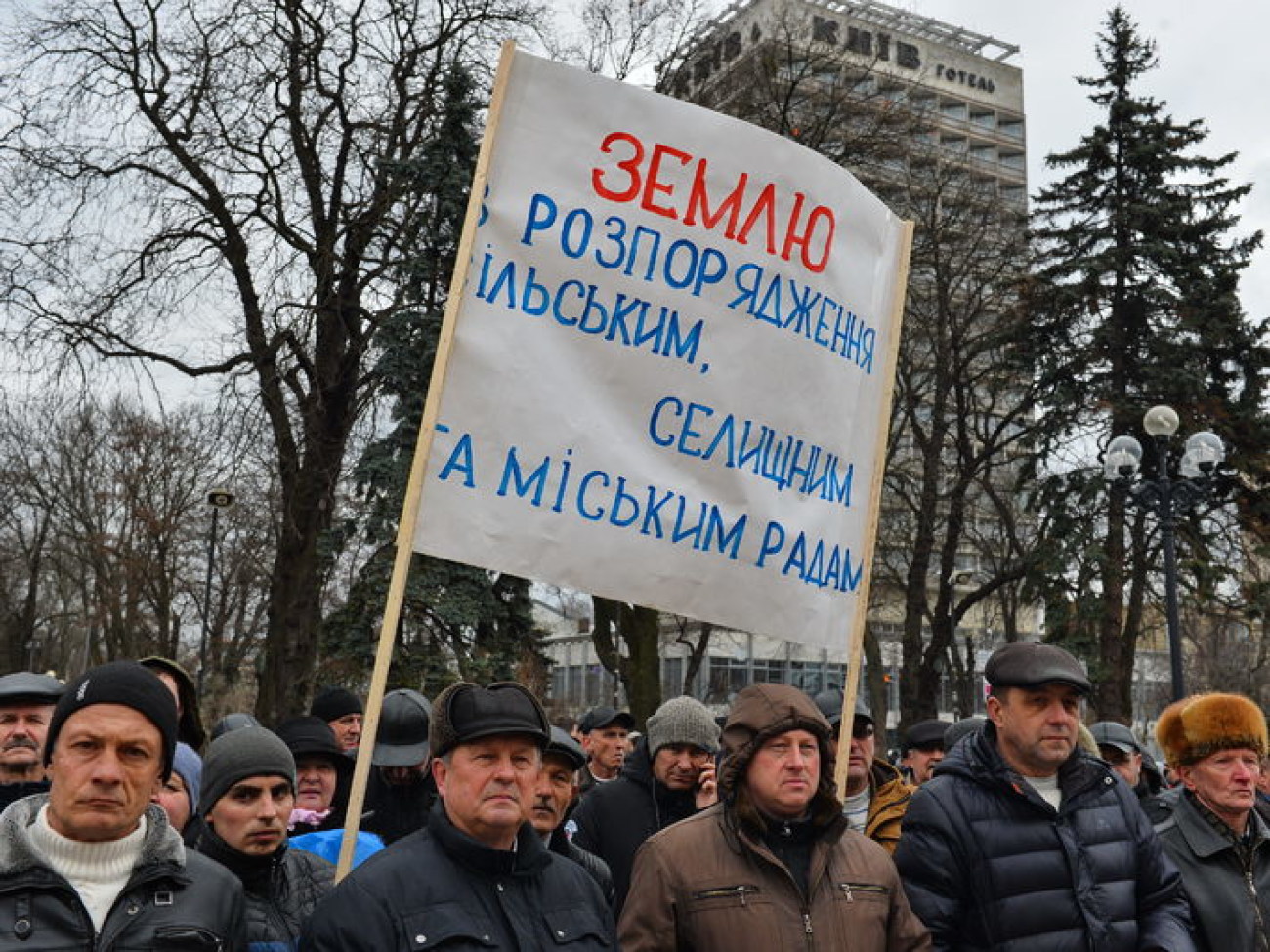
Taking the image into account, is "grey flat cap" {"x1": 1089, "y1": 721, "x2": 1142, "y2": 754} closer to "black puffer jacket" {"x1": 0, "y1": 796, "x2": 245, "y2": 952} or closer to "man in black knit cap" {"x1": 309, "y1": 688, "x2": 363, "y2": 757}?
"man in black knit cap" {"x1": 309, "y1": 688, "x2": 363, "y2": 757}

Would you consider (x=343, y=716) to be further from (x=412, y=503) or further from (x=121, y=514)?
(x=121, y=514)

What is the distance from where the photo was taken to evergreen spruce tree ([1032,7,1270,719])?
76.1ft

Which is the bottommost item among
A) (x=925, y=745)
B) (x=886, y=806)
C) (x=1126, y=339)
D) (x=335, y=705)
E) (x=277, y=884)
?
(x=277, y=884)

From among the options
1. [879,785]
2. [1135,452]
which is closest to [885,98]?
[1135,452]

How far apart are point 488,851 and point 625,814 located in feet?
8.83

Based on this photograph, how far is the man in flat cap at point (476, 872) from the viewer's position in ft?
9.39

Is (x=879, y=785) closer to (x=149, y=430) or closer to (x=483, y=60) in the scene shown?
(x=483, y=60)

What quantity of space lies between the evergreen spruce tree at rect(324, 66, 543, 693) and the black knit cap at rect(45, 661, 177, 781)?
14.1 m

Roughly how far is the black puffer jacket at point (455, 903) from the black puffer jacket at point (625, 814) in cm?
242

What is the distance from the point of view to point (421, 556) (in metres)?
17.3

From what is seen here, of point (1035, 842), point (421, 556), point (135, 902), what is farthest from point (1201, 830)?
point (421, 556)

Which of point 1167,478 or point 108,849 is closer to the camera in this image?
point 108,849

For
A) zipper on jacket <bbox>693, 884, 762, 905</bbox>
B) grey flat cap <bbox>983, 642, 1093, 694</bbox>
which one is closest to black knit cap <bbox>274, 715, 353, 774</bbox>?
zipper on jacket <bbox>693, 884, 762, 905</bbox>

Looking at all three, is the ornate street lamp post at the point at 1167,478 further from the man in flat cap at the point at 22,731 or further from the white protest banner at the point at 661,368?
the man in flat cap at the point at 22,731
